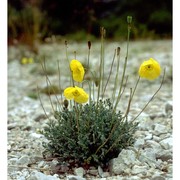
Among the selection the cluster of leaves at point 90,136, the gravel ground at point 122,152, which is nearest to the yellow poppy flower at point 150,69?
the cluster of leaves at point 90,136

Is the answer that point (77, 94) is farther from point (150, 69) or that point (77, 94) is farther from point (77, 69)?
point (150, 69)

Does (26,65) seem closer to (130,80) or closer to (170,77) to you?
(130,80)

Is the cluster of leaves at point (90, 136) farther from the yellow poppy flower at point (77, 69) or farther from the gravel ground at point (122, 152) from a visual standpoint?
the yellow poppy flower at point (77, 69)

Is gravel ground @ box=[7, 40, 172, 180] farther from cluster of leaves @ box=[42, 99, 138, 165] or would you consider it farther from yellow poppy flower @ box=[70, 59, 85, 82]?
yellow poppy flower @ box=[70, 59, 85, 82]

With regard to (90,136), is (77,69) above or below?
above

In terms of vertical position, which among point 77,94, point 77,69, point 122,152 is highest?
point 77,69

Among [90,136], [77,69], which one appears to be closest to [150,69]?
[77,69]

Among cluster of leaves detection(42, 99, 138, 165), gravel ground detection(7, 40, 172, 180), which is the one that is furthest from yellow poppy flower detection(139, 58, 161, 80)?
gravel ground detection(7, 40, 172, 180)
